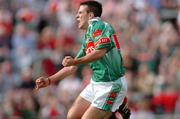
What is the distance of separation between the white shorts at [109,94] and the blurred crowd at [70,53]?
5246 millimetres

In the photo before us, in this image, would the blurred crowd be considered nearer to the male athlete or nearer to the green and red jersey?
the male athlete

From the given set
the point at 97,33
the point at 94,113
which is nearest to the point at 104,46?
the point at 97,33

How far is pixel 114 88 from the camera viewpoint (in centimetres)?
1094

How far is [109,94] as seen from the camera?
431 inches

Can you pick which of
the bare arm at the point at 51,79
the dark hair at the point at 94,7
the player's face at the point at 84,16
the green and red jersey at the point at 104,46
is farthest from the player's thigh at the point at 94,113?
the dark hair at the point at 94,7

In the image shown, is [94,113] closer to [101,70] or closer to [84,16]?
[101,70]

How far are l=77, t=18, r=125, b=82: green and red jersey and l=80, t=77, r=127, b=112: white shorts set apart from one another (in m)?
0.07

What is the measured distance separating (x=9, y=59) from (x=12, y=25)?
1402 mm

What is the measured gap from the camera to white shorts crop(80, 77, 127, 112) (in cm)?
1091

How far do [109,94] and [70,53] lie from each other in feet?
24.8

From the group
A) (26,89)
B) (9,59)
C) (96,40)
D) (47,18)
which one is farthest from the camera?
(47,18)

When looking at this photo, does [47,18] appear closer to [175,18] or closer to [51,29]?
[51,29]

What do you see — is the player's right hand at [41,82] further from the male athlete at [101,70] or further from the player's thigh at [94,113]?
the player's thigh at [94,113]

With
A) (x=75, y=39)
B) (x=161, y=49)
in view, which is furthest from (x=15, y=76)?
(x=161, y=49)
